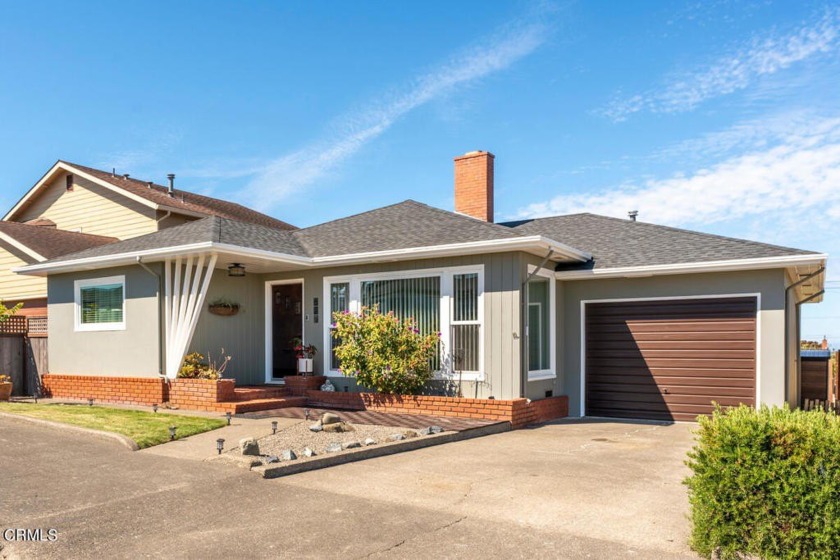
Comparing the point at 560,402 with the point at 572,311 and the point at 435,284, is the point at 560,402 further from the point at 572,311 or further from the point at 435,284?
the point at 435,284

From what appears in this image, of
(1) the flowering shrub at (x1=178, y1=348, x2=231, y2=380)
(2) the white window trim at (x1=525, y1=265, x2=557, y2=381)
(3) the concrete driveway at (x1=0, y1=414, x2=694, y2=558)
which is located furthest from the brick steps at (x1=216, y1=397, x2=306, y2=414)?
(2) the white window trim at (x1=525, y1=265, x2=557, y2=381)

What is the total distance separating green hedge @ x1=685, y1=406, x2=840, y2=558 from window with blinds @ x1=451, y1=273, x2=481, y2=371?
22.5ft

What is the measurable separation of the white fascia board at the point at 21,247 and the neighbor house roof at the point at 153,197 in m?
2.95

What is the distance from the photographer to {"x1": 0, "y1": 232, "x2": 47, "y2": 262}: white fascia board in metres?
16.7

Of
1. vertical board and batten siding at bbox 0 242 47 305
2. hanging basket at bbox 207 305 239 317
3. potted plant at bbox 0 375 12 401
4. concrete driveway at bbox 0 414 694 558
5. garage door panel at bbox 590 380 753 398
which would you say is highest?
vertical board and batten siding at bbox 0 242 47 305

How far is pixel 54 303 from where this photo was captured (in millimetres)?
14508

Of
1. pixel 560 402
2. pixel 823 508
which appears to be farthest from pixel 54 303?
pixel 823 508

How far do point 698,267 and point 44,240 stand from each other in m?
17.0

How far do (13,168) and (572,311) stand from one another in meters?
21.4

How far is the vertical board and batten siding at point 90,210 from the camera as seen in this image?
61.7 ft

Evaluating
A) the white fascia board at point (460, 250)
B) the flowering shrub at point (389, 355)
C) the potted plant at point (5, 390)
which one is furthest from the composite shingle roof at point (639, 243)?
the potted plant at point (5, 390)

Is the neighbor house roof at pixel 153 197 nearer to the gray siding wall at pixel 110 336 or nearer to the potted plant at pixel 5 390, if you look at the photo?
the gray siding wall at pixel 110 336

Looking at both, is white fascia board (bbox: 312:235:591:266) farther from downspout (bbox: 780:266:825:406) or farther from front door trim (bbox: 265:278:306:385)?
downspout (bbox: 780:266:825:406)

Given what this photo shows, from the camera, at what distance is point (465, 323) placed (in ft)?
37.1
